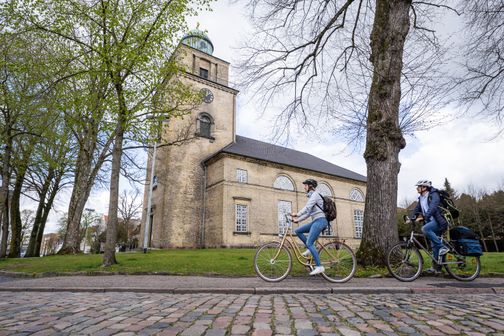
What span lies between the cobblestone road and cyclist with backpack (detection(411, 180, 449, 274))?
192cm

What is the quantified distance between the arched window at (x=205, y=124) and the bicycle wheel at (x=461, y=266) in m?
23.9

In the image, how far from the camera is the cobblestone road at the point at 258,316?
115 inches

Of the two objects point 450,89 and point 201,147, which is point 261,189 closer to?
point 201,147

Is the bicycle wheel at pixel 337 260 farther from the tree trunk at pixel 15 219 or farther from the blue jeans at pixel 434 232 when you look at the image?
the tree trunk at pixel 15 219

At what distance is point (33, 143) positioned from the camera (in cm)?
1695

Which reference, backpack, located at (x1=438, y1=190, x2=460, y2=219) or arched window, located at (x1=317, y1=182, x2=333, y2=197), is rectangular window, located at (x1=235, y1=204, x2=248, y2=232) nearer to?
arched window, located at (x1=317, y1=182, x2=333, y2=197)

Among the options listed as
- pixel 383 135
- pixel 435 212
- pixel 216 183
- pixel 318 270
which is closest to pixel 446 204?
pixel 435 212

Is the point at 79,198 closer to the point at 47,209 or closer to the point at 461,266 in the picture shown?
the point at 47,209

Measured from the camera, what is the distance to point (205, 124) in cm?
2928

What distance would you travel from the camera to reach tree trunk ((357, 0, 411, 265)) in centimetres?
748

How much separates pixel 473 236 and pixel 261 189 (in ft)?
68.9

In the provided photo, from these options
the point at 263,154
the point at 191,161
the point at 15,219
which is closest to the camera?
the point at 15,219

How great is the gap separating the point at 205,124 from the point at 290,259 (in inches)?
959

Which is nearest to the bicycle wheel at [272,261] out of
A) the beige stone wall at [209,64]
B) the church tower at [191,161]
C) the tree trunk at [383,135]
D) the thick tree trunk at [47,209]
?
the tree trunk at [383,135]
